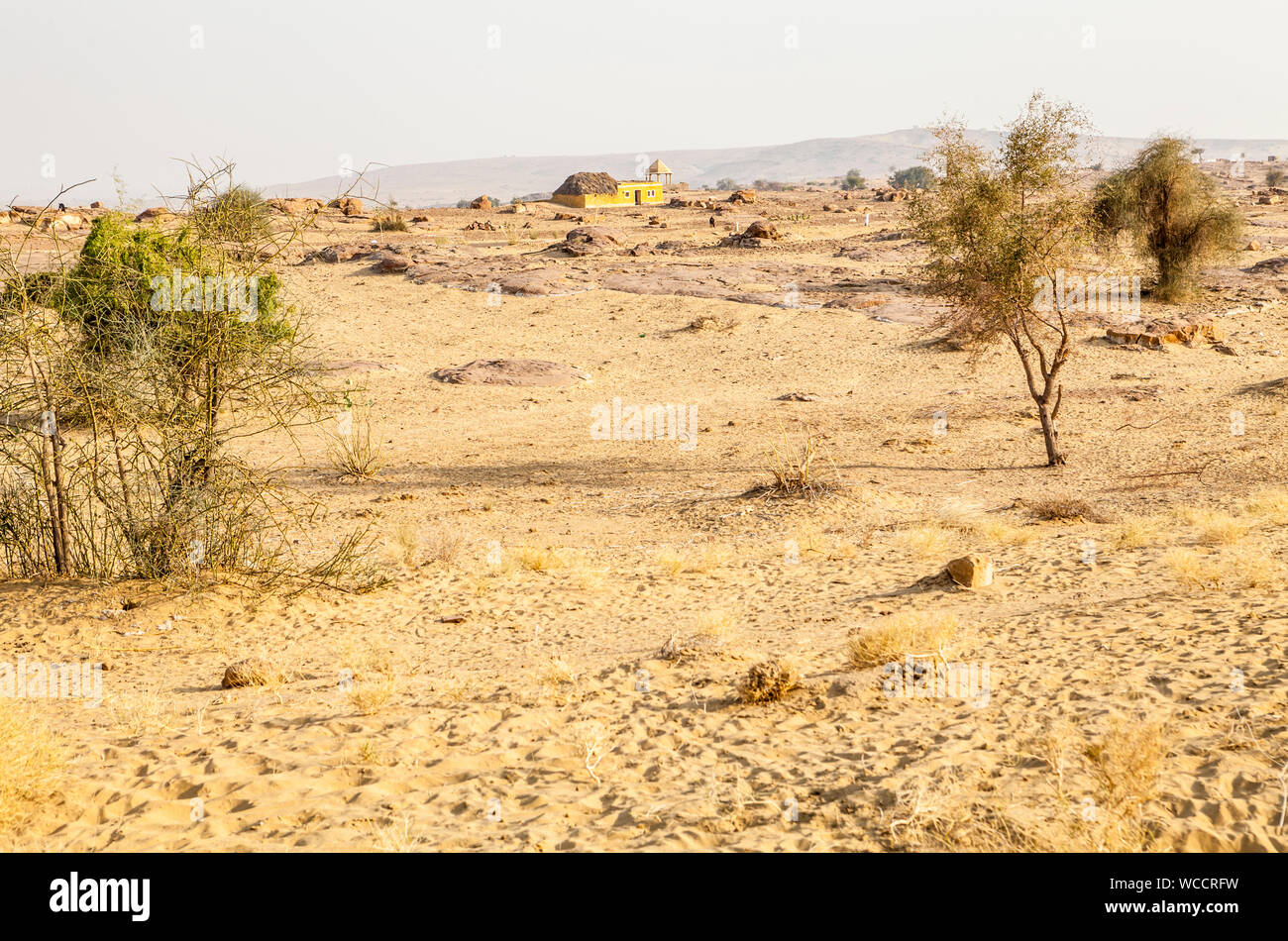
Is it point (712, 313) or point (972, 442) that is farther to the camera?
point (712, 313)

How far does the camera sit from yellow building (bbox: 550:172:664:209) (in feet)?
173

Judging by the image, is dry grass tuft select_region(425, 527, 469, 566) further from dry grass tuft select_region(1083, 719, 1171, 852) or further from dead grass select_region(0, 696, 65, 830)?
dry grass tuft select_region(1083, 719, 1171, 852)

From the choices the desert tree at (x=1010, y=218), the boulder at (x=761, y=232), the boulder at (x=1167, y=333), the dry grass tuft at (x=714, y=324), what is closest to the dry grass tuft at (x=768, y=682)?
the desert tree at (x=1010, y=218)

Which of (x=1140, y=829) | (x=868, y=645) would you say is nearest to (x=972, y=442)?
(x=868, y=645)

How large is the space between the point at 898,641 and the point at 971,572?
7.04 ft

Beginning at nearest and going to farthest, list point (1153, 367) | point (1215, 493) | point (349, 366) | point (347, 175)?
1. point (347, 175)
2. point (1215, 493)
3. point (1153, 367)
4. point (349, 366)

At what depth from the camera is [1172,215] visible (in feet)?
81.5

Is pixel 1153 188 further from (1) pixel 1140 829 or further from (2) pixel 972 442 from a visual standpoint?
(1) pixel 1140 829

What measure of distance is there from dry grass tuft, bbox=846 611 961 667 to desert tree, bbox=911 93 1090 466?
7230 mm

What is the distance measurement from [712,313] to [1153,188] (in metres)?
12.5

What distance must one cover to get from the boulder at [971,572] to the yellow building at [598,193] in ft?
150

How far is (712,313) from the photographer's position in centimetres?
2381

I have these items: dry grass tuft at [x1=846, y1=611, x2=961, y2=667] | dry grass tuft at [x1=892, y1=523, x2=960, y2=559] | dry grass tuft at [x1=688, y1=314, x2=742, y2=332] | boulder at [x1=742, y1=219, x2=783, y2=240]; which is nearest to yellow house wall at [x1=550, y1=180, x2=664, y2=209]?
boulder at [x1=742, y1=219, x2=783, y2=240]

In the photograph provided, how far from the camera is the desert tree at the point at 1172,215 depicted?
24609 mm
